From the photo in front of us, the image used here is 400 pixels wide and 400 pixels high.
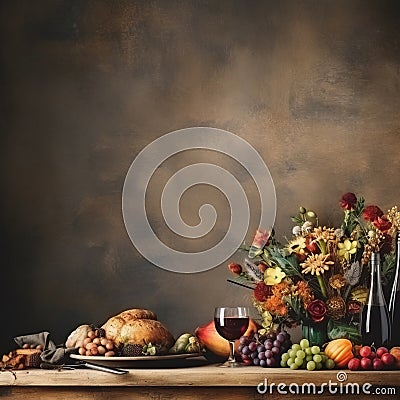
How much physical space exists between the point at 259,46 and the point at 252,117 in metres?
0.25

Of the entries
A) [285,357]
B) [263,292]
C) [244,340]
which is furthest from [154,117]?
[285,357]

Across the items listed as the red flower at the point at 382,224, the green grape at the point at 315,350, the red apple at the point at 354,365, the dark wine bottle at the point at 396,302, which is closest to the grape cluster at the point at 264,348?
the green grape at the point at 315,350

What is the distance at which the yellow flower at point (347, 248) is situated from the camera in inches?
101

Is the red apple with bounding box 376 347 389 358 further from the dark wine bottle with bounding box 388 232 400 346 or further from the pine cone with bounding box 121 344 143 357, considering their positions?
the pine cone with bounding box 121 344 143 357

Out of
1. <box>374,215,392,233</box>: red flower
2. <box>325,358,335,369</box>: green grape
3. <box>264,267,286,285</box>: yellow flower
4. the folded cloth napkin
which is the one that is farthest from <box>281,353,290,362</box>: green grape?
the folded cloth napkin

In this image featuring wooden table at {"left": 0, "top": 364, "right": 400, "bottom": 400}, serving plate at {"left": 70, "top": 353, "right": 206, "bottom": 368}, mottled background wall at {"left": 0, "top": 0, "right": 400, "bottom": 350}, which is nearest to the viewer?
wooden table at {"left": 0, "top": 364, "right": 400, "bottom": 400}

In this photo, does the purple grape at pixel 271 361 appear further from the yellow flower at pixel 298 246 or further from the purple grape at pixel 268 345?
the yellow flower at pixel 298 246

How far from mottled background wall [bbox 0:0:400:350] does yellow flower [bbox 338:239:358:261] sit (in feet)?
1.16

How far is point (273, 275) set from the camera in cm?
260

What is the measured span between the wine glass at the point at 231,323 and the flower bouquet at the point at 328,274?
93 millimetres

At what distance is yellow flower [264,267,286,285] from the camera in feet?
8.48

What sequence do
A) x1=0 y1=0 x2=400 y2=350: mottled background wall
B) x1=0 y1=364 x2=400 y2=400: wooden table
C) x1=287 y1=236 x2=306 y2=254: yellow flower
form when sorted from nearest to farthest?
x1=0 y1=364 x2=400 y2=400: wooden table → x1=287 y1=236 x2=306 y2=254: yellow flower → x1=0 y1=0 x2=400 y2=350: mottled background wall

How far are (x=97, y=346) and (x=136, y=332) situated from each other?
12 centimetres

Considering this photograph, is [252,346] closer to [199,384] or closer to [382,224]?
[199,384]
